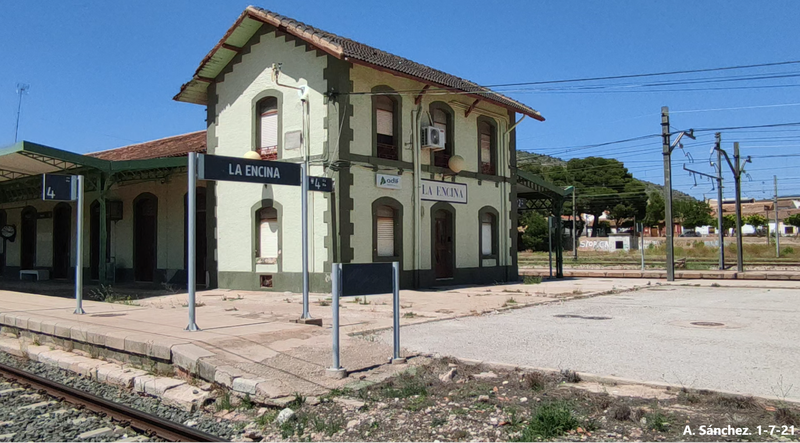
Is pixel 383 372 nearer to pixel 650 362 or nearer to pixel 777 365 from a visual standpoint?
pixel 650 362

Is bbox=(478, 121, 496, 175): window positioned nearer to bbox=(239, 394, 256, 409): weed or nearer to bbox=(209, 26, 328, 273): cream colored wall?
bbox=(209, 26, 328, 273): cream colored wall

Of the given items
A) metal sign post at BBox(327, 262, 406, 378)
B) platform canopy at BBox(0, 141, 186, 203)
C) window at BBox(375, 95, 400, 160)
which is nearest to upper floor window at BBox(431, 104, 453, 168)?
window at BBox(375, 95, 400, 160)

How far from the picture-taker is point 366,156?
1719 centimetres

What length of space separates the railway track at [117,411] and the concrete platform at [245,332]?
2.88 ft

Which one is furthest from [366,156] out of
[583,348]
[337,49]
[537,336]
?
[583,348]

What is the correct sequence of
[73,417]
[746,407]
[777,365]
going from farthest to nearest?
[777,365], [73,417], [746,407]

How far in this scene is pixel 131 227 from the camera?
72.8 ft

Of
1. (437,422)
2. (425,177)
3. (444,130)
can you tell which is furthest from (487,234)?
(437,422)

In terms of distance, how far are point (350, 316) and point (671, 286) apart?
13.5 meters

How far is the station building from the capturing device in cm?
1661

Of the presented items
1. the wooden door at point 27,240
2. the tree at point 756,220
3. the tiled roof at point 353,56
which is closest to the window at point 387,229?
the tiled roof at point 353,56

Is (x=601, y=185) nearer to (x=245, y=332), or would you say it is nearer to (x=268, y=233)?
(x=268, y=233)

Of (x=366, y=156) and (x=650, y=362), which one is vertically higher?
(x=366, y=156)

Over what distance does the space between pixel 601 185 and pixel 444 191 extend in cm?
5777
